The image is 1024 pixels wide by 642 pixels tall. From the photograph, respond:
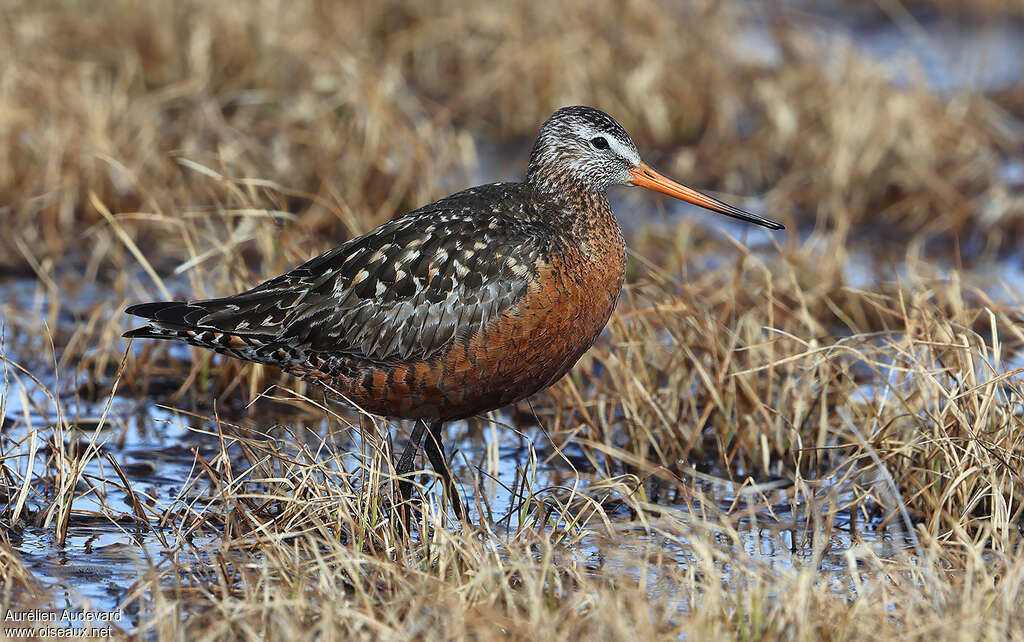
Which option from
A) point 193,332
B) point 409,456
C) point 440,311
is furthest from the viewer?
point 409,456

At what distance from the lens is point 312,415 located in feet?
21.6

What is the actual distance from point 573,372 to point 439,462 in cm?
115

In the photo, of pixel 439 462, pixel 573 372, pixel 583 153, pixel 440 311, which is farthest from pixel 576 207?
pixel 573 372

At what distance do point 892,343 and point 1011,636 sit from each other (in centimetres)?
174

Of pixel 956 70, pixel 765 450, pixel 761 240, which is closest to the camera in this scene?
pixel 765 450

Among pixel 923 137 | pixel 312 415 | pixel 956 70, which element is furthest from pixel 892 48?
pixel 312 415

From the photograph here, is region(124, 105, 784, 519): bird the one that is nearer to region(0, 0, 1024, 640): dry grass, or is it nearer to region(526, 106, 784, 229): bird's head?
region(526, 106, 784, 229): bird's head

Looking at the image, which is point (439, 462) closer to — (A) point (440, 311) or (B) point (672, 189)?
(A) point (440, 311)

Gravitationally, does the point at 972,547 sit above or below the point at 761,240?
below

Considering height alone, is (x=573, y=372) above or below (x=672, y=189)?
below

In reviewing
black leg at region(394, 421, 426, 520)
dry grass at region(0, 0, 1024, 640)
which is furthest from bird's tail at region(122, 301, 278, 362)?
black leg at region(394, 421, 426, 520)

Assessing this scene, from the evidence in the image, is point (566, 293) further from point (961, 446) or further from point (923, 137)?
point (923, 137)

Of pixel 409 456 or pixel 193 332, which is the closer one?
pixel 193 332

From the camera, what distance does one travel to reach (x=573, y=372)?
6613mm
